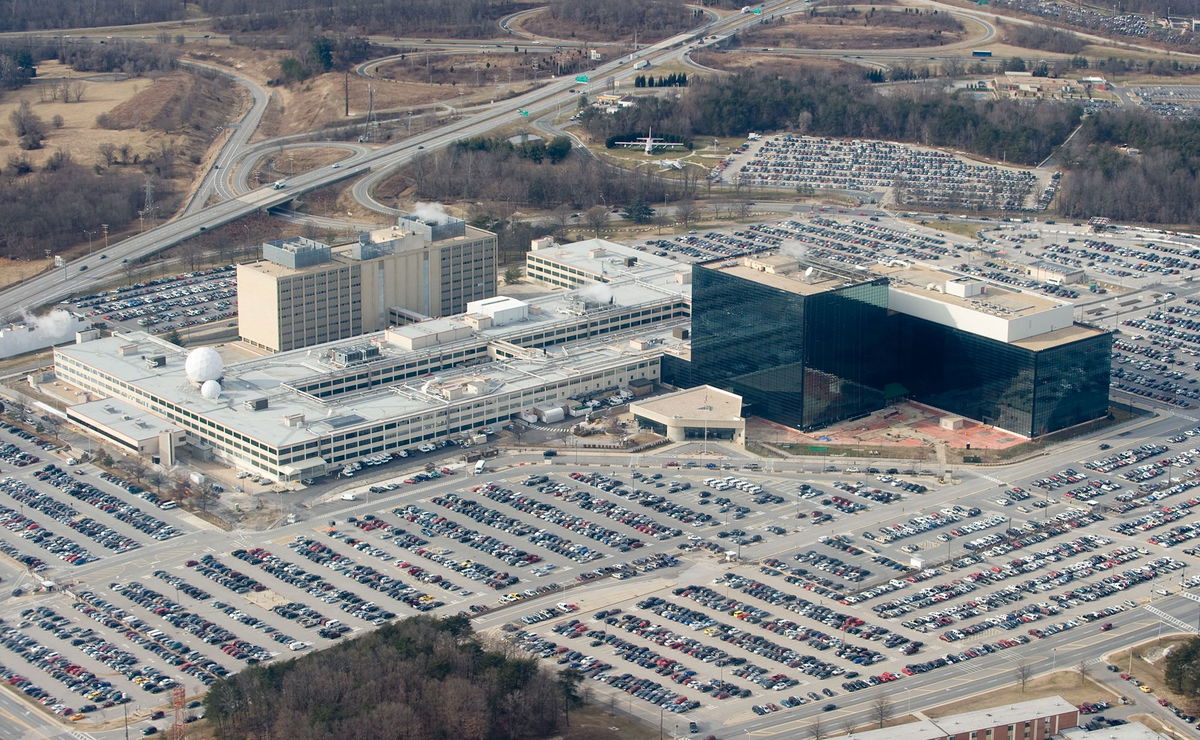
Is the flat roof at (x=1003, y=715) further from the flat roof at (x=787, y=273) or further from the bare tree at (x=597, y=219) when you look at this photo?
the bare tree at (x=597, y=219)

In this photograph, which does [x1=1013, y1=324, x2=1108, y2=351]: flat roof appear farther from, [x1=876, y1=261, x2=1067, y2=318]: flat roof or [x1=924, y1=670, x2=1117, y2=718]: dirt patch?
[x1=924, y1=670, x2=1117, y2=718]: dirt patch

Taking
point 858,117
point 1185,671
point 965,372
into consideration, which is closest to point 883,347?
point 965,372

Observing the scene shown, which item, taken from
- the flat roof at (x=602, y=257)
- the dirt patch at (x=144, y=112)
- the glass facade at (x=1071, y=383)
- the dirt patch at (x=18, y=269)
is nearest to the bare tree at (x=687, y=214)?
the flat roof at (x=602, y=257)

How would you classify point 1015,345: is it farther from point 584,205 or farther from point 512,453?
point 584,205

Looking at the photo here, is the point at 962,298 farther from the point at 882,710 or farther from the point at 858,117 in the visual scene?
the point at 858,117

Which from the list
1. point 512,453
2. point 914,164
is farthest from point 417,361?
point 914,164
